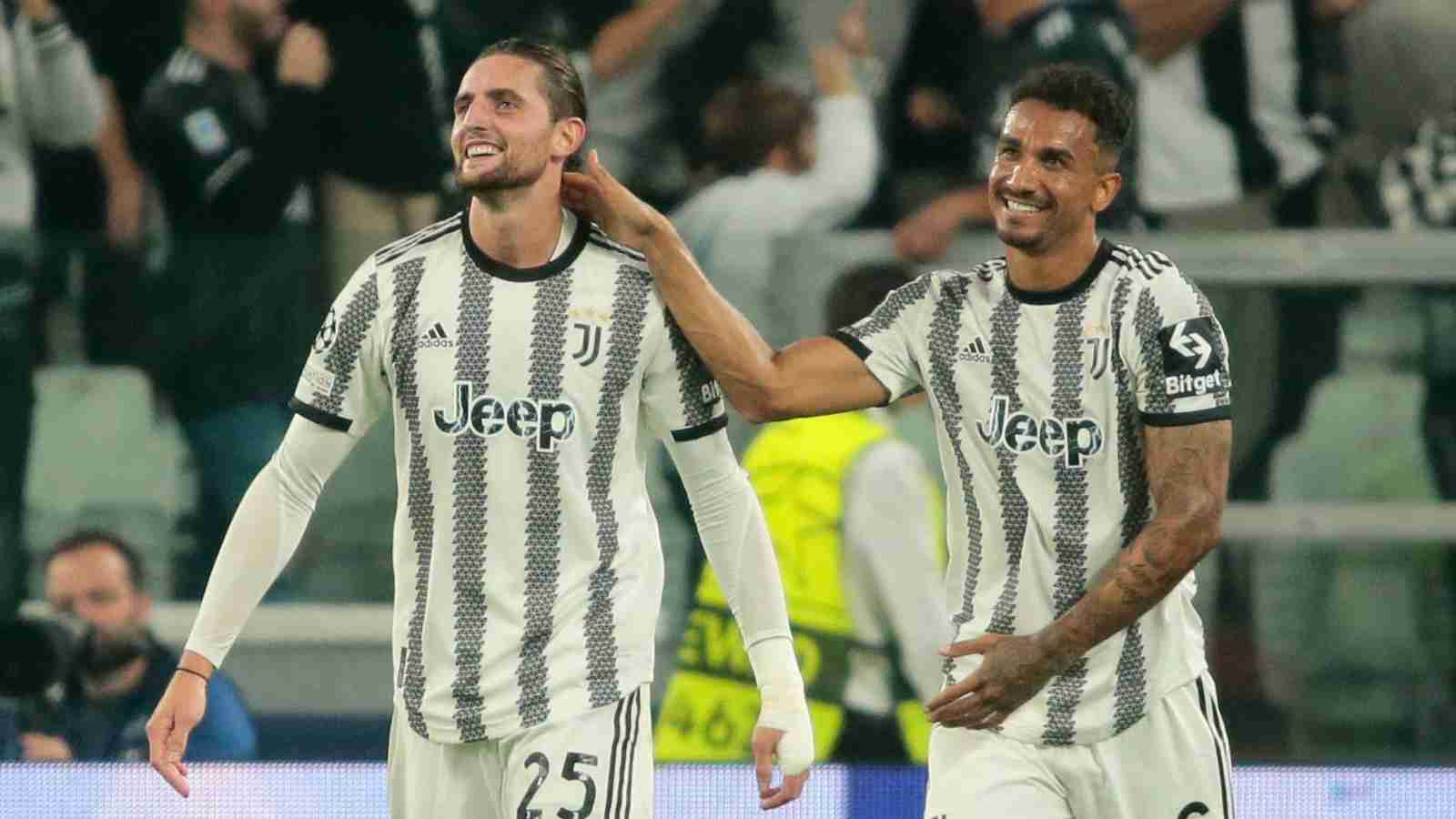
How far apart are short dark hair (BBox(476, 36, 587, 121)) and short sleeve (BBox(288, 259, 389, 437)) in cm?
38

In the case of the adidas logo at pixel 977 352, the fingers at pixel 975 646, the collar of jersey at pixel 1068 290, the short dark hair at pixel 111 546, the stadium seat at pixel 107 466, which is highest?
the collar of jersey at pixel 1068 290

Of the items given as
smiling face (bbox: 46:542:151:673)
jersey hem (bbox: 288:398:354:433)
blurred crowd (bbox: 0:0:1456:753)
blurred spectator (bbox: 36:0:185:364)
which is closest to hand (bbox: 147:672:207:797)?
jersey hem (bbox: 288:398:354:433)

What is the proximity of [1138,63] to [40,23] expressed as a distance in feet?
9.42

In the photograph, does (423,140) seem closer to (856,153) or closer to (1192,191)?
(856,153)

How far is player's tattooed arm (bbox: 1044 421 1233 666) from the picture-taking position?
3.60 metres

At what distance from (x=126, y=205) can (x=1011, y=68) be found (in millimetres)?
2324

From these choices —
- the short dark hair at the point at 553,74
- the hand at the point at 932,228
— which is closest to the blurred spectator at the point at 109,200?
the hand at the point at 932,228

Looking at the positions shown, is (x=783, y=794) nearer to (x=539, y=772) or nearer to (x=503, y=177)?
(x=539, y=772)

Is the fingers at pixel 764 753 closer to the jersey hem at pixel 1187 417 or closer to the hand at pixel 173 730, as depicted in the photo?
the jersey hem at pixel 1187 417

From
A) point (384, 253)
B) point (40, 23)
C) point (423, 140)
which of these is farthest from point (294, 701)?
point (384, 253)

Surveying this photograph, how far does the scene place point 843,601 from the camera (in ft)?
18.1

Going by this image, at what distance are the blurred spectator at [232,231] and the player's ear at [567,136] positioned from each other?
2.57 meters

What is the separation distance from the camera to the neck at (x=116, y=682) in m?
5.87

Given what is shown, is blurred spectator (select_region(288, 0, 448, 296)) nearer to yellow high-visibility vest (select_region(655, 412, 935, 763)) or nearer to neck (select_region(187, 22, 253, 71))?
neck (select_region(187, 22, 253, 71))
